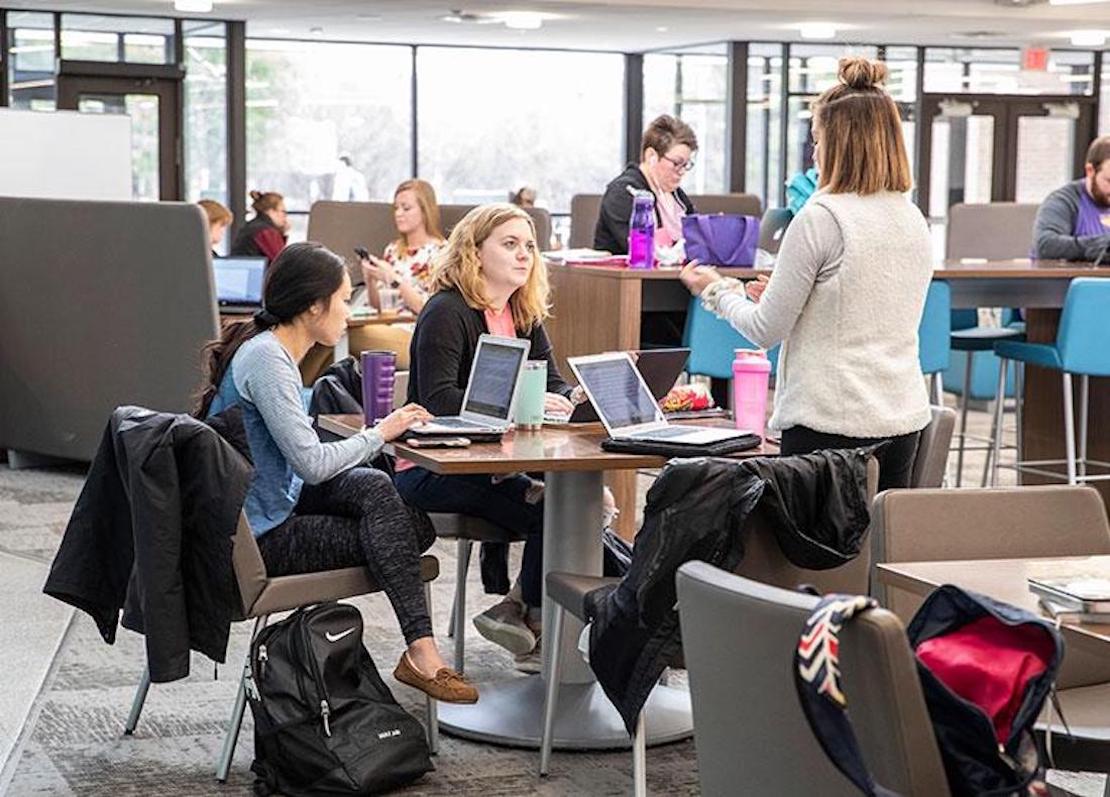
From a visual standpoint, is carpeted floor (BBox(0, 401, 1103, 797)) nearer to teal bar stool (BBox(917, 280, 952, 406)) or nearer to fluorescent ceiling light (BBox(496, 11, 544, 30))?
teal bar stool (BBox(917, 280, 952, 406))

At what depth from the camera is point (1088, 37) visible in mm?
15586

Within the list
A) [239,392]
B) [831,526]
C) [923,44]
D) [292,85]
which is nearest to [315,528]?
[239,392]

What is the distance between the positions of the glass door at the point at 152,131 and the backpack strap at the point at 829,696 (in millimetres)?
13824

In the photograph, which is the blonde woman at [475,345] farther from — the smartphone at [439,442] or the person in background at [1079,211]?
the person in background at [1079,211]

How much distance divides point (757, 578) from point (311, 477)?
109 centimetres

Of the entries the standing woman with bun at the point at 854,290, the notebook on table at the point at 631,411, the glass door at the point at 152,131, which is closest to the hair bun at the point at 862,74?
the standing woman with bun at the point at 854,290

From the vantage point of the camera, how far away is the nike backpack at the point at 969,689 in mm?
1773

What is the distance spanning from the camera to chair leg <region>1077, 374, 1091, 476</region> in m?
6.39

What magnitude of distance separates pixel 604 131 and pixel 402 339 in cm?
967

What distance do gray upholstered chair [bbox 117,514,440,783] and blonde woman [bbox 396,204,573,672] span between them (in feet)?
1.15

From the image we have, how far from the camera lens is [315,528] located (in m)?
3.82

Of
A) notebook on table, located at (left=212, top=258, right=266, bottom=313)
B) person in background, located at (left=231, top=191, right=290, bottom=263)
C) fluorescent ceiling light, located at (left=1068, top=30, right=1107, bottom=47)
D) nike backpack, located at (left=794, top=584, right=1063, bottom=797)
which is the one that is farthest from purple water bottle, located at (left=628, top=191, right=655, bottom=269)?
fluorescent ceiling light, located at (left=1068, top=30, right=1107, bottom=47)

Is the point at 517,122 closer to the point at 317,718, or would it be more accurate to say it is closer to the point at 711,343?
the point at 711,343

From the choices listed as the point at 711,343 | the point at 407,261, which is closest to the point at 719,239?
the point at 711,343
